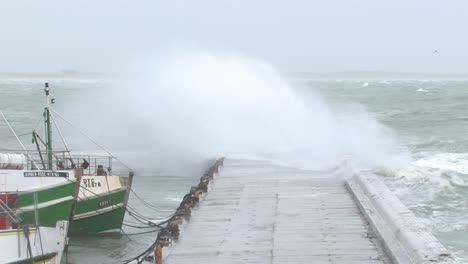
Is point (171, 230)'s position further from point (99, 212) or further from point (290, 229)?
point (99, 212)

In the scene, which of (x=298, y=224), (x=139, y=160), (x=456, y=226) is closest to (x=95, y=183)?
(x=298, y=224)

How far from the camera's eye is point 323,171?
20.6 metres

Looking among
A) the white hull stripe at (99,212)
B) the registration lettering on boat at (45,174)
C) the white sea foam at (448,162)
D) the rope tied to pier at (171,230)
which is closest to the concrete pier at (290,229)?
the rope tied to pier at (171,230)

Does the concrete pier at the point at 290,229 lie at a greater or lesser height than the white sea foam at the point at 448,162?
lesser

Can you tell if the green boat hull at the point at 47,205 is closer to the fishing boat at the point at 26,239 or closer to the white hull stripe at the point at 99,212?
the fishing boat at the point at 26,239

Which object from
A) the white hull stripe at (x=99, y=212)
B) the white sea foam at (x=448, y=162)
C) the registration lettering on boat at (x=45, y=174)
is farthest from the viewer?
the white sea foam at (x=448, y=162)

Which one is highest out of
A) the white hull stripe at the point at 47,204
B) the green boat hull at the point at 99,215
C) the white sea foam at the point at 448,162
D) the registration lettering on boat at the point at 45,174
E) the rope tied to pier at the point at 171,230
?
the registration lettering on boat at the point at 45,174

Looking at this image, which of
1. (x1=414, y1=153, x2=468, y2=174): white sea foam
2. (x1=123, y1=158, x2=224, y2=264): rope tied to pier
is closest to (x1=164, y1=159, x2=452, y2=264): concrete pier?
(x1=123, y1=158, x2=224, y2=264): rope tied to pier

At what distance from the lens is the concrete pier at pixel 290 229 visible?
10352 mm

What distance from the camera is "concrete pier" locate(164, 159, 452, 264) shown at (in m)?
10.4

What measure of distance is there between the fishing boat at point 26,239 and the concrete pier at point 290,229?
2.47 meters

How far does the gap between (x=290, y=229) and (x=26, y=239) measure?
14.5 feet

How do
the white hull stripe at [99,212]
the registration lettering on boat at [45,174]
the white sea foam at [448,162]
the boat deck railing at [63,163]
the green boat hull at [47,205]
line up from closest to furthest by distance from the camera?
the green boat hull at [47,205]
the registration lettering on boat at [45,174]
the boat deck railing at [63,163]
the white hull stripe at [99,212]
the white sea foam at [448,162]

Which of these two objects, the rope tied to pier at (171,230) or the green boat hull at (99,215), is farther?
the green boat hull at (99,215)
